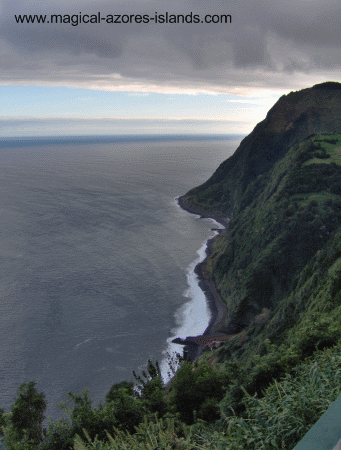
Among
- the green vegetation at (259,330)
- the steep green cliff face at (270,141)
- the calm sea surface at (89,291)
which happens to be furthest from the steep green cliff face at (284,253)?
the calm sea surface at (89,291)

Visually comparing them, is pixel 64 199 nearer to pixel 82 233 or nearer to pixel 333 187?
pixel 82 233

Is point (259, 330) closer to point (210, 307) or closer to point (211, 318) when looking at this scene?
point (211, 318)

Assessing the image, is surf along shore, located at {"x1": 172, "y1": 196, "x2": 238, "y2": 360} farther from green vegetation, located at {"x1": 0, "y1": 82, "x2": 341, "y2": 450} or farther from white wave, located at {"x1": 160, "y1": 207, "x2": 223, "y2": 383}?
green vegetation, located at {"x1": 0, "y1": 82, "x2": 341, "y2": 450}

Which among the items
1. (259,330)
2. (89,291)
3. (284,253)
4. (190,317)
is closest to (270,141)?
(284,253)

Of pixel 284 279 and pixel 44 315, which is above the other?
pixel 284 279

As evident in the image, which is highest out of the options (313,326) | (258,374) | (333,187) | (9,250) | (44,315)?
(333,187)

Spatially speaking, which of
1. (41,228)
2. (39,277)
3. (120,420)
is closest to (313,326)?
(120,420)
